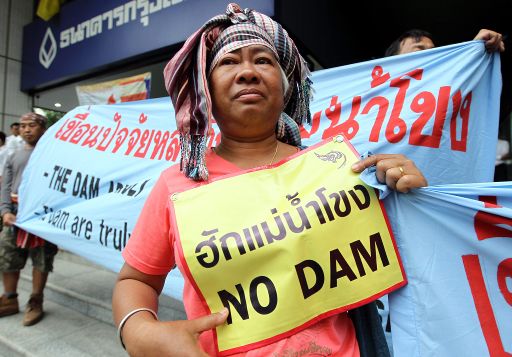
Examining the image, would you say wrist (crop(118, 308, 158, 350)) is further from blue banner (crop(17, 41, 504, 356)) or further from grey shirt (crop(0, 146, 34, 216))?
grey shirt (crop(0, 146, 34, 216))

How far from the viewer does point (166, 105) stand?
2.61m

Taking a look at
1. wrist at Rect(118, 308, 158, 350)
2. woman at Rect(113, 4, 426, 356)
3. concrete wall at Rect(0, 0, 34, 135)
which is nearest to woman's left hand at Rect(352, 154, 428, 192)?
woman at Rect(113, 4, 426, 356)

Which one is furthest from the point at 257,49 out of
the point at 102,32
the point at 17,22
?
the point at 17,22

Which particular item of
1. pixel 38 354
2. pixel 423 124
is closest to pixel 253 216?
pixel 423 124

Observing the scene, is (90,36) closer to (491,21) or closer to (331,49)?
(331,49)

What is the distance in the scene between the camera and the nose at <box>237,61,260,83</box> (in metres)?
0.91

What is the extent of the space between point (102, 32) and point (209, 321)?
5.46 metres

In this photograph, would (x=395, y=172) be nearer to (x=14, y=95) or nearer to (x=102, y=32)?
(x=102, y=32)

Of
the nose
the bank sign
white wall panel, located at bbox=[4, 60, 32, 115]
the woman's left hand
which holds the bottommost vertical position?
the woman's left hand

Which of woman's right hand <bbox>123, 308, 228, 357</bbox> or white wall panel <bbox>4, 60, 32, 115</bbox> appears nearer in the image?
woman's right hand <bbox>123, 308, 228, 357</bbox>

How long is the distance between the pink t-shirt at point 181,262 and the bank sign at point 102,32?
300cm

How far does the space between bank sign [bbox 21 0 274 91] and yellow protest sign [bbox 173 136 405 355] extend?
305 cm

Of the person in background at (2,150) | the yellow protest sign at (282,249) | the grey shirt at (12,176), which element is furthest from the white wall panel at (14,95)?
the yellow protest sign at (282,249)

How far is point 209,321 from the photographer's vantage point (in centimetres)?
79
